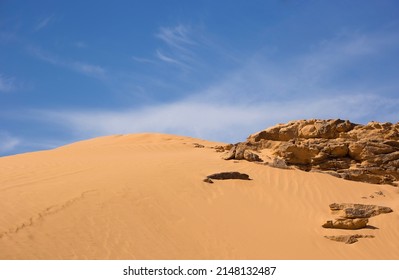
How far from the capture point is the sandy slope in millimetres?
8110

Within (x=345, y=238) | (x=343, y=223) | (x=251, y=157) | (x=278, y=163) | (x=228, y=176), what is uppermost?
(x=251, y=157)

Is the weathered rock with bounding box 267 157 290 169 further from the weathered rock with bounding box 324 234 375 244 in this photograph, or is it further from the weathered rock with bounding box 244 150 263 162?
the weathered rock with bounding box 324 234 375 244

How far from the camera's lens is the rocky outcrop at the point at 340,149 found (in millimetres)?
15757

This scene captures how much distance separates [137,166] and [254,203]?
3858 millimetres

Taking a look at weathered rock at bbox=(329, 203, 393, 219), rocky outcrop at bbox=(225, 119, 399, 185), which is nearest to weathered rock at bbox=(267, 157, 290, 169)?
rocky outcrop at bbox=(225, 119, 399, 185)

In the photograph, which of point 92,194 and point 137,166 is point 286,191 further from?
point 92,194

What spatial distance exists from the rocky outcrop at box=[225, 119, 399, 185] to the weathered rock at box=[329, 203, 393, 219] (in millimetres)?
3272

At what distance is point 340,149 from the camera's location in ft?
53.4

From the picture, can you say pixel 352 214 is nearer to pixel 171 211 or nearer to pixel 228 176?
pixel 228 176

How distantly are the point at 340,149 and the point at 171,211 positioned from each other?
840cm

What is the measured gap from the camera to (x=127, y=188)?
1097 cm

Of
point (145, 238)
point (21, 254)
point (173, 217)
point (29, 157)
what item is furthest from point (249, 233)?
point (29, 157)

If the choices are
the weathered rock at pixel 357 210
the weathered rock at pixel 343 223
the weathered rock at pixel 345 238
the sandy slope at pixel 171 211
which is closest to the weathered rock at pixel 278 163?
the sandy slope at pixel 171 211

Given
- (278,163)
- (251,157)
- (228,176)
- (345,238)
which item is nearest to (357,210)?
(345,238)
